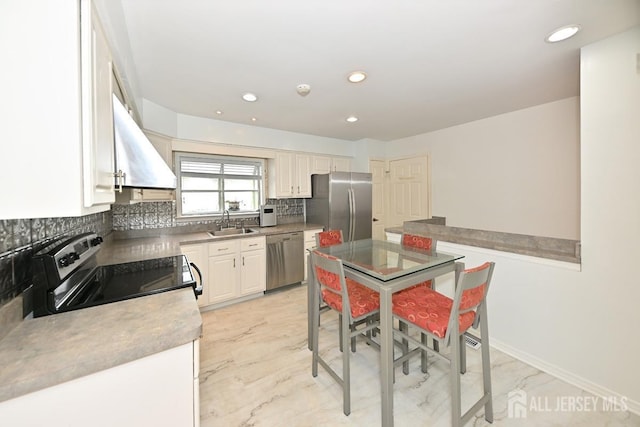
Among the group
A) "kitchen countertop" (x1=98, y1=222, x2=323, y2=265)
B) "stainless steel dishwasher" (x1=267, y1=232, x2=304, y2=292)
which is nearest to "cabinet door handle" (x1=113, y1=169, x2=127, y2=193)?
"kitchen countertop" (x1=98, y1=222, x2=323, y2=265)

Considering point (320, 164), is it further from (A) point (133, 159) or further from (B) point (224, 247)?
(A) point (133, 159)

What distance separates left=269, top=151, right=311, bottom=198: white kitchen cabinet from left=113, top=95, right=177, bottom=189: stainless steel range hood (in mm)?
2215

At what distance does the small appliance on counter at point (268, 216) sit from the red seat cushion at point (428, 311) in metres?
2.49

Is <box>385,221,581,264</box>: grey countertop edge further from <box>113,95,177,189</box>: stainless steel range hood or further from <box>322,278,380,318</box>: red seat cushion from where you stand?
<box>113,95,177,189</box>: stainless steel range hood

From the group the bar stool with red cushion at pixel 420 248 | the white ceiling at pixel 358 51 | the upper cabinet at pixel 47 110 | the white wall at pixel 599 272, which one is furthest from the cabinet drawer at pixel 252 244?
the white wall at pixel 599 272

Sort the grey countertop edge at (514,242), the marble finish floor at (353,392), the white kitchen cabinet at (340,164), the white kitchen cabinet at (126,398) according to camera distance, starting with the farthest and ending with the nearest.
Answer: the white kitchen cabinet at (340,164) < the grey countertop edge at (514,242) < the marble finish floor at (353,392) < the white kitchen cabinet at (126,398)

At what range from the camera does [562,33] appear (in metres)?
1.55

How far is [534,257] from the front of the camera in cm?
187

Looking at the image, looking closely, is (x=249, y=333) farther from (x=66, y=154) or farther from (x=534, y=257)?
(x=534, y=257)

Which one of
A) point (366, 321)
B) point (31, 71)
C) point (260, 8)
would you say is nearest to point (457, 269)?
point (366, 321)

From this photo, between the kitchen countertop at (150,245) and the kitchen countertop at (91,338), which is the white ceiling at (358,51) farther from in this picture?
the kitchen countertop at (91,338)

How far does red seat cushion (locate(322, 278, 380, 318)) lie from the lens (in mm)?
1596

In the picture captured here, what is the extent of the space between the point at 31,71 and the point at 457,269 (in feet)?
7.72

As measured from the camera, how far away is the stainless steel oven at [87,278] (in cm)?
98
